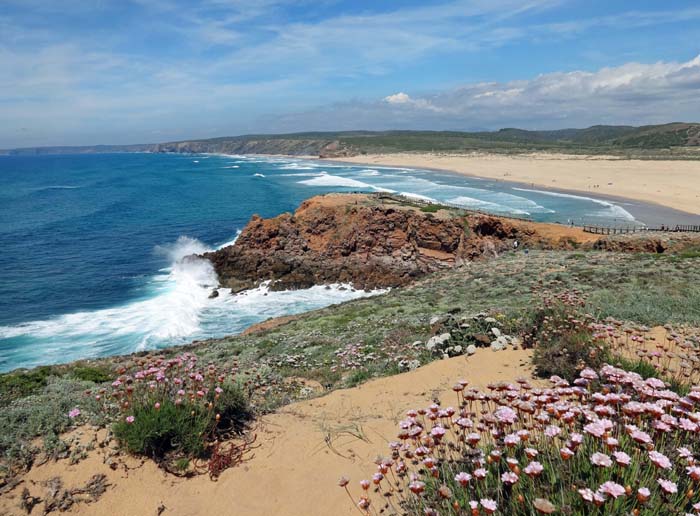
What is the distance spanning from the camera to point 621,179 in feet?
245

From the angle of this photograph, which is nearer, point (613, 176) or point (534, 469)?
point (534, 469)

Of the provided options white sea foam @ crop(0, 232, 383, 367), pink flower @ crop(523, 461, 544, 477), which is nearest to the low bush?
pink flower @ crop(523, 461, 544, 477)

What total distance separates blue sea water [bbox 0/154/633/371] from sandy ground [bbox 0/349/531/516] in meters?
18.5

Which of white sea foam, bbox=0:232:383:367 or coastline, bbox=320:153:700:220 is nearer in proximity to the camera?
white sea foam, bbox=0:232:383:367

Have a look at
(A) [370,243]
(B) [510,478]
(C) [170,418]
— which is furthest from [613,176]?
(B) [510,478]

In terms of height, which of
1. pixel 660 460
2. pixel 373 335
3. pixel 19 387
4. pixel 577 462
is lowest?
pixel 373 335

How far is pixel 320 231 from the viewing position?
35156mm

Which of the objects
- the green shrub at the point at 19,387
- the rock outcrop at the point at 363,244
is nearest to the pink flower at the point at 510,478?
the green shrub at the point at 19,387

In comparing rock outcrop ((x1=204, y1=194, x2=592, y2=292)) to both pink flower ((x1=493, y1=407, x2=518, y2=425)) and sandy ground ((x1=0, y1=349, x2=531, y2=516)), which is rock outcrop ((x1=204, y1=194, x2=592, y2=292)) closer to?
sandy ground ((x1=0, y1=349, x2=531, y2=516))

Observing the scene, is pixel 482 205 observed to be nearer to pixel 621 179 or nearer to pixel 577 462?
pixel 621 179

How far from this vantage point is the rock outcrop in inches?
1273

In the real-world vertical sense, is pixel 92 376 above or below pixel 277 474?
below

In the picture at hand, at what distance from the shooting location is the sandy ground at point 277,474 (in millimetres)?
4836

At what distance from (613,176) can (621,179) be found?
431 cm
